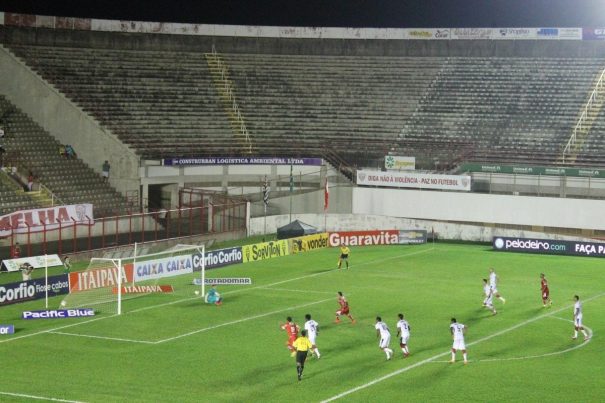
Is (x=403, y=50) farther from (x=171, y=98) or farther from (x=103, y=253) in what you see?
(x=103, y=253)

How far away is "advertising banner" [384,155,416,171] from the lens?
71.8 m

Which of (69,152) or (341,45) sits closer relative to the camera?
(69,152)

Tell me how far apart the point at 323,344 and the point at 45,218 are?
85.6 feet

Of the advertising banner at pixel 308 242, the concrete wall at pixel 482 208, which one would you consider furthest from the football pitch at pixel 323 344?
the concrete wall at pixel 482 208

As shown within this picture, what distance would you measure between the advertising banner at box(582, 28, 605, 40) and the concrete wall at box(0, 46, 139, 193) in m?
37.7

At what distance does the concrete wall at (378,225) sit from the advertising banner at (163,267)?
655 inches

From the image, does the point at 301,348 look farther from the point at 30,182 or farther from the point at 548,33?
the point at 548,33

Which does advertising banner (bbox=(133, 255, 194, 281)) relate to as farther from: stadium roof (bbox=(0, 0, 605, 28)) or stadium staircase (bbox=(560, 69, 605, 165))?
stadium roof (bbox=(0, 0, 605, 28))

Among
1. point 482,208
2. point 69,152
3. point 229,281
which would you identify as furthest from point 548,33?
point 229,281

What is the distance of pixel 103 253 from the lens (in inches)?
2255

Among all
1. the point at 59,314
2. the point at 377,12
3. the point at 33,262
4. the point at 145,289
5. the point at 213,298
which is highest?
the point at 377,12

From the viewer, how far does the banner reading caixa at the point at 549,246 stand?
6249 centimetres

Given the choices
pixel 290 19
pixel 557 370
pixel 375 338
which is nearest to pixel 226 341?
pixel 375 338

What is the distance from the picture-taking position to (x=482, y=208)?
226 feet
